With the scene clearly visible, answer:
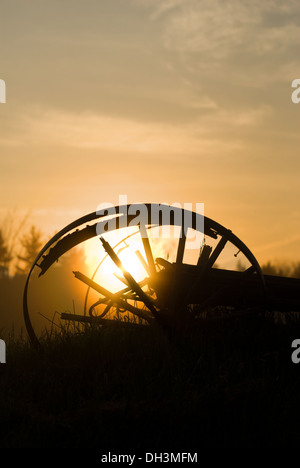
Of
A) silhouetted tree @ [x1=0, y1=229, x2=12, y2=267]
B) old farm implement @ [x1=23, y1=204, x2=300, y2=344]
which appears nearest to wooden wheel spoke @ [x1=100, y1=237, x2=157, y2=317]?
old farm implement @ [x1=23, y1=204, x2=300, y2=344]

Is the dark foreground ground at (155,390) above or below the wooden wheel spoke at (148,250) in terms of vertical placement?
below

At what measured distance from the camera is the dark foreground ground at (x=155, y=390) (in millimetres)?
5426

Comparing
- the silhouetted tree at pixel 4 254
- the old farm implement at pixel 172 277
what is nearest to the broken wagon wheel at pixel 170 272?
the old farm implement at pixel 172 277

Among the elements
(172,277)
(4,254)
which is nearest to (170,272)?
(172,277)

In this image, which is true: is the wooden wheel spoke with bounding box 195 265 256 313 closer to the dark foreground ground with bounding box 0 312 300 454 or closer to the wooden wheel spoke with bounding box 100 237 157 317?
the dark foreground ground with bounding box 0 312 300 454

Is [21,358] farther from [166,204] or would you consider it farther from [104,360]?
[166,204]

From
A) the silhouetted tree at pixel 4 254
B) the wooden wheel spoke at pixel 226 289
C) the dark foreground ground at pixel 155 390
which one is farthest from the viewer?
the silhouetted tree at pixel 4 254

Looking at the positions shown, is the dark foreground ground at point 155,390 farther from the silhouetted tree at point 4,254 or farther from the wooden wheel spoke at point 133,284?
the silhouetted tree at point 4,254

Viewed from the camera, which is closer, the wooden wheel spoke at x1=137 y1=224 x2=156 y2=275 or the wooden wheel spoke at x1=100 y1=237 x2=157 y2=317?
the wooden wheel spoke at x1=100 y1=237 x2=157 y2=317

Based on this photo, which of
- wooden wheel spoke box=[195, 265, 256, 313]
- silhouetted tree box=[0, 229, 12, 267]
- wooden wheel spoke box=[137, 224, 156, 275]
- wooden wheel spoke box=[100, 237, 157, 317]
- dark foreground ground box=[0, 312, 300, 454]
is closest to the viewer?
dark foreground ground box=[0, 312, 300, 454]

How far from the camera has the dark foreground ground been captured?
5.43 m

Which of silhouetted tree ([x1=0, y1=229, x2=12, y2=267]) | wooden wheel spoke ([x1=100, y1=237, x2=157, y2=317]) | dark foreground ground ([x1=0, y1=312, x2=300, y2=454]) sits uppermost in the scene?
silhouetted tree ([x1=0, y1=229, x2=12, y2=267])

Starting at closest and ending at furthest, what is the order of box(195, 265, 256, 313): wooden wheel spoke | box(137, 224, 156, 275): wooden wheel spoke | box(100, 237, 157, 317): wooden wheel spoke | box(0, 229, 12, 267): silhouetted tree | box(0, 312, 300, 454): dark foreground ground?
1. box(0, 312, 300, 454): dark foreground ground
2. box(100, 237, 157, 317): wooden wheel spoke
3. box(195, 265, 256, 313): wooden wheel spoke
4. box(137, 224, 156, 275): wooden wheel spoke
5. box(0, 229, 12, 267): silhouetted tree

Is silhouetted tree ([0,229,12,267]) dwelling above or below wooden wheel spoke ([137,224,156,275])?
above
